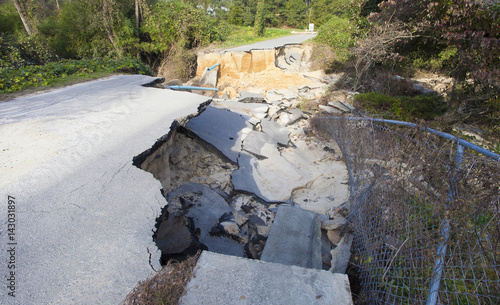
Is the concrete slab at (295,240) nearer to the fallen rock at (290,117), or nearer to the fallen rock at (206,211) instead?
the fallen rock at (206,211)

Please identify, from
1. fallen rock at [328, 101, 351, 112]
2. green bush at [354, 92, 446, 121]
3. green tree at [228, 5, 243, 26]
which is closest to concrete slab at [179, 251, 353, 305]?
green bush at [354, 92, 446, 121]

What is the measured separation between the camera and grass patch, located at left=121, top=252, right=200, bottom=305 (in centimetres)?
151

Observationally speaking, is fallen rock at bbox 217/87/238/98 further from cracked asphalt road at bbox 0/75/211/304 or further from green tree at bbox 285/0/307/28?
green tree at bbox 285/0/307/28

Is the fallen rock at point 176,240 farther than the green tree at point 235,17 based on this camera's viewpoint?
No

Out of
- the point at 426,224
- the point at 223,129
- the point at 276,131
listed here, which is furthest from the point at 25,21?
the point at 426,224

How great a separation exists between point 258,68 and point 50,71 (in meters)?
9.73

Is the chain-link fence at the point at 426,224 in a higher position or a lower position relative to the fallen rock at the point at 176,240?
higher

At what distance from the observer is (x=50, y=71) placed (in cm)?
663

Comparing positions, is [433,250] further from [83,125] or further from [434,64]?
[434,64]

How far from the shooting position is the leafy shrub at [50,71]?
5.43m

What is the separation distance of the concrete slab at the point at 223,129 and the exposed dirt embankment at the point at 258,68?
5.16m

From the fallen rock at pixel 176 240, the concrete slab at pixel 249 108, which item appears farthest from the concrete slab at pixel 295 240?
the concrete slab at pixel 249 108

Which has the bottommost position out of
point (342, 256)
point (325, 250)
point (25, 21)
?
point (325, 250)

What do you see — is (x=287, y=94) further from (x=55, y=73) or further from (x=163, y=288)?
(x=163, y=288)
